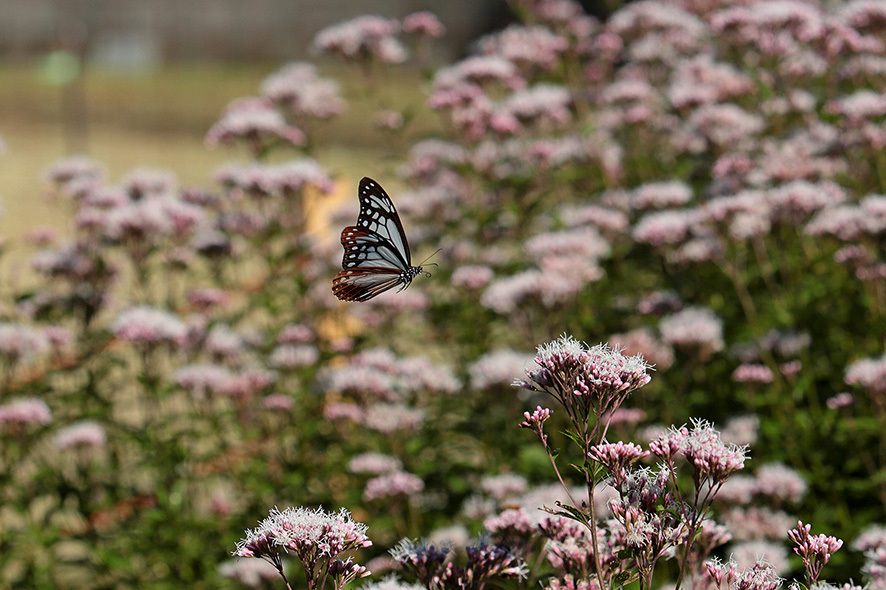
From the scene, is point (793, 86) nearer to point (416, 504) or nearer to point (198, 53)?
point (416, 504)

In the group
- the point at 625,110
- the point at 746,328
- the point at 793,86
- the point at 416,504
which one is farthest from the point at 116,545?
the point at 793,86

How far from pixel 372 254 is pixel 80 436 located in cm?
171

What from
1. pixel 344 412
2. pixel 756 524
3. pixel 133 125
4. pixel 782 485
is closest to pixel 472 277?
pixel 344 412

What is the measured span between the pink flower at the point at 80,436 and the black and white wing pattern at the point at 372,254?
5.10 feet

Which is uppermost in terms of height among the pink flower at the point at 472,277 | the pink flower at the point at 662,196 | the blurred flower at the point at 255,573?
the pink flower at the point at 662,196

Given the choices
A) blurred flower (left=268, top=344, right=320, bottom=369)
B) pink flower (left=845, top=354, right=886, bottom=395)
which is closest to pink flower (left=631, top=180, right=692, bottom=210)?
pink flower (left=845, top=354, right=886, bottom=395)

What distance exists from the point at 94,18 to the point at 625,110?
21.3 metres

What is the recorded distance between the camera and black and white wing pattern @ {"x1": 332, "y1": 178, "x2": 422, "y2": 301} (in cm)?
291

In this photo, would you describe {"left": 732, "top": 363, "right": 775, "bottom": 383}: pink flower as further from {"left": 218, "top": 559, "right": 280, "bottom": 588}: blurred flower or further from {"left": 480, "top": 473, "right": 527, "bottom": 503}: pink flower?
{"left": 218, "top": 559, "right": 280, "bottom": 588}: blurred flower

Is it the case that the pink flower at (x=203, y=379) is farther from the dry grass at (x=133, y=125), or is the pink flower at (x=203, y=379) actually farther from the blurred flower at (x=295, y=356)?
the dry grass at (x=133, y=125)

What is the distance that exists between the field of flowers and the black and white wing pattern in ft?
2.39

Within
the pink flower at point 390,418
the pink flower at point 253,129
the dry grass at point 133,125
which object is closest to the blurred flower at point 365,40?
the pink flower at point 253,129

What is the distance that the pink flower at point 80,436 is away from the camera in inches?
154

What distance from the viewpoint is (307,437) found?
4.05 metres
